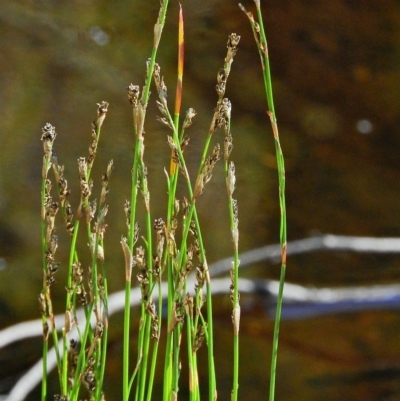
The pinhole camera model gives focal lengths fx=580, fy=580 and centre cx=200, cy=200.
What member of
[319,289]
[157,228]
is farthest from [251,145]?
[157,228]

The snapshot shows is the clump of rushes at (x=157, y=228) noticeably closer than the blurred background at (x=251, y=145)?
Yes

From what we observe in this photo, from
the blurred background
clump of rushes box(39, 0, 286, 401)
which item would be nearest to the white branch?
the blurred background

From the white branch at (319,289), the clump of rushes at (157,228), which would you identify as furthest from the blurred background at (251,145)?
the clump of rushes at (157,228)

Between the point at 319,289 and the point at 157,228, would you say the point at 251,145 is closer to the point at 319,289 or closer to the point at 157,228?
the point at 319,289

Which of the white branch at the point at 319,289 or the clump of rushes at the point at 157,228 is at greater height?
the white branch at the point at 319,289

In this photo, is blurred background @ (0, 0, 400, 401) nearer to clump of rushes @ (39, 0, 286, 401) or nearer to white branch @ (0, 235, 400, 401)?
white branch @ (0, 235, 400, 401)

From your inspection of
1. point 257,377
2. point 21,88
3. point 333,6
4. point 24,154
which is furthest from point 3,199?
point 333,6

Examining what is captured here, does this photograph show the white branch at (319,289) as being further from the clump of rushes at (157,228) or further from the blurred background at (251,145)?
the clump of rushes at (157,228)

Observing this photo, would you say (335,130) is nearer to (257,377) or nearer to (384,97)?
(384,97)

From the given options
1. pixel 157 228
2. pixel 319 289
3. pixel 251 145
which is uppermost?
pixel 251 145
